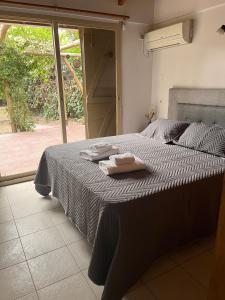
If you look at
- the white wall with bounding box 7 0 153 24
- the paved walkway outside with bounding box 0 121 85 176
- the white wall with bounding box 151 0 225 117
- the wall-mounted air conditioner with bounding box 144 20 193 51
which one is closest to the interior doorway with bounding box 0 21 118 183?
the paved walkway outside with bounding box 0 121 85 176

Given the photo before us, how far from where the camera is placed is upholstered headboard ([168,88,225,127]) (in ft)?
9.02

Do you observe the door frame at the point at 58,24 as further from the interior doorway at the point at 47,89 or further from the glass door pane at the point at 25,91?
the glass door pane at the point at 25,91

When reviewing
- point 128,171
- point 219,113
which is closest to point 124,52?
point 219,113

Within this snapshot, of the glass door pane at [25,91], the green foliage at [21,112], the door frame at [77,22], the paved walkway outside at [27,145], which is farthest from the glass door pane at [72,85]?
the door frame at [77,22]

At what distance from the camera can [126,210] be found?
1.38 metres

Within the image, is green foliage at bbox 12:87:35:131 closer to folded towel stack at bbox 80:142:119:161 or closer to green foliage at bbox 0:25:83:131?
green foliage at bbox 0:25:83:131

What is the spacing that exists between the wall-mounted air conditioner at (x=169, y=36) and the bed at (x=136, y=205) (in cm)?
166

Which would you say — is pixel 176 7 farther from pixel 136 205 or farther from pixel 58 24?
pixel 136 205

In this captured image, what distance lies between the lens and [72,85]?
586cm

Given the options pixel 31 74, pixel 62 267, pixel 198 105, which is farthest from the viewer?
pixel 31 74

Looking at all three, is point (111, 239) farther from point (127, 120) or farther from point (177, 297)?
point (127, 120)

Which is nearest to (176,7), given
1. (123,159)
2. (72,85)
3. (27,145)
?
(123,159)

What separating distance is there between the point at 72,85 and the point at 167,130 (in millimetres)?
3695

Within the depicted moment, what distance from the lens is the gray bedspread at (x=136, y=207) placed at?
1.39m
